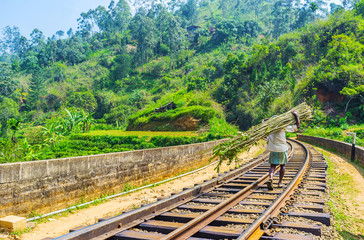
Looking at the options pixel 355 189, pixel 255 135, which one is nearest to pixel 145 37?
pixel 355 189

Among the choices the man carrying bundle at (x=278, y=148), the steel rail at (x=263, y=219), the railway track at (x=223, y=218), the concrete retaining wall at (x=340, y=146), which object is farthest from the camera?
the concrete retaining wall at (x=340, y=146)

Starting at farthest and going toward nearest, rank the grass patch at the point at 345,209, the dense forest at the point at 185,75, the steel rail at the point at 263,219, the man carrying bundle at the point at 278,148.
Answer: the dense forest at the point at 185,75
the man carrying bundle at the point at 278,148
the grass patch at the point at 345,209
the steel rail at the point at 263,219

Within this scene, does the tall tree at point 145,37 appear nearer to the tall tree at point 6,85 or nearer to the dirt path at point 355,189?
the tall tree at point 6,85

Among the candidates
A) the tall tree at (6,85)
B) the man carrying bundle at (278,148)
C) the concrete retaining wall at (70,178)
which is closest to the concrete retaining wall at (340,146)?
the man carrying bundle at (278,148)

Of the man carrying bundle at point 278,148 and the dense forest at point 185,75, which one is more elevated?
the dense forest at point 185,75

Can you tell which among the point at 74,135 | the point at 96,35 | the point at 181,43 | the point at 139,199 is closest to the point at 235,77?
the point at 74,135

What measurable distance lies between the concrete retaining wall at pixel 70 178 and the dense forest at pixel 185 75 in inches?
441

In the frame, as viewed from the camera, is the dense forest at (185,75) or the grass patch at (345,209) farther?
the dense forest at (185,75)

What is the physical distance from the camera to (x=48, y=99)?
247ft

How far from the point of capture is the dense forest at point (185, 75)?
3628 centimetres

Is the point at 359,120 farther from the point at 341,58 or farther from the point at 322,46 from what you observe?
the point at 322,46

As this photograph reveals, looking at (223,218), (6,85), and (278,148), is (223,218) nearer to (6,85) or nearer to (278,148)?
(278,148)

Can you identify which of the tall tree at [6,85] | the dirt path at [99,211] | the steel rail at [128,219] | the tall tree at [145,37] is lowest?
the dirt path at [99,211]

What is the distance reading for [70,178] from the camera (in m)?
6.86
